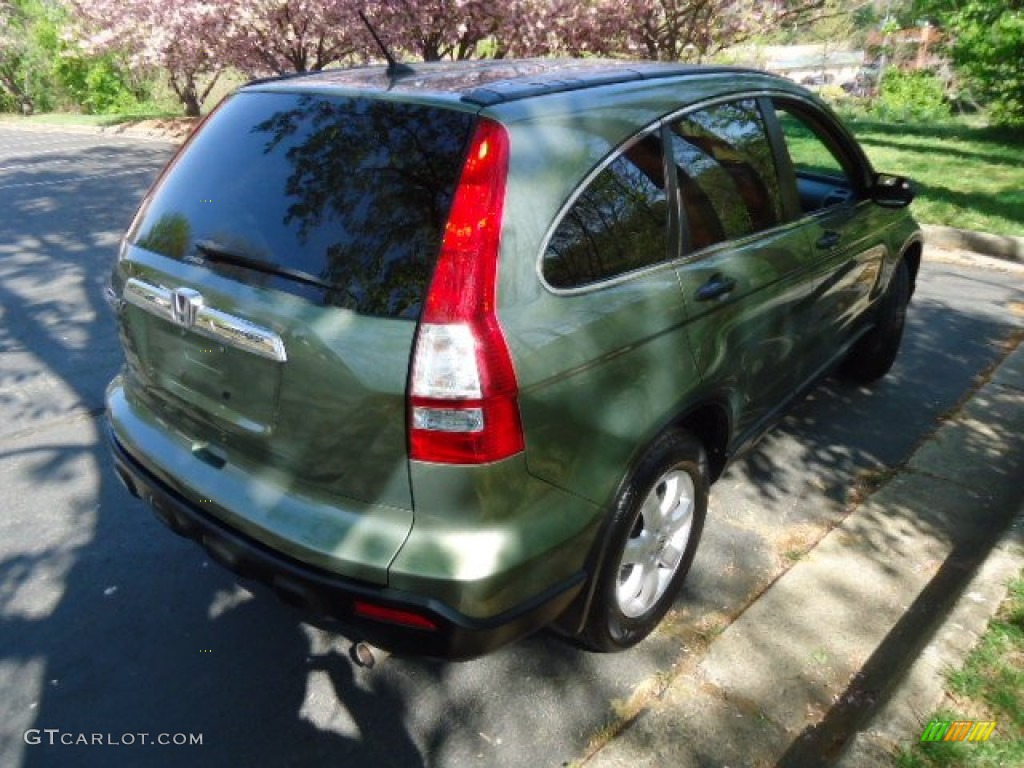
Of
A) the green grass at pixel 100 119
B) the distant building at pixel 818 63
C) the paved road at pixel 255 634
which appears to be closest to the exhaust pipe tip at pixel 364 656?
the paved road at pixel 255 634

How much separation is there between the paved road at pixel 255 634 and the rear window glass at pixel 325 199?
1.30 m

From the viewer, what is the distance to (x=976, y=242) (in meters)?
7.66

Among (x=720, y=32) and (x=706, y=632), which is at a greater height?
(x=720, y=32)

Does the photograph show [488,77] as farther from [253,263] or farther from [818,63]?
[818,63]

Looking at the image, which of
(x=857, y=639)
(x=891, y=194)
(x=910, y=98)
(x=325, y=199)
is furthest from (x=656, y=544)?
(x=910, y=98)

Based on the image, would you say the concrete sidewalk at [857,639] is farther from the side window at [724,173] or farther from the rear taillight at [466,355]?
the side window at [724,173]

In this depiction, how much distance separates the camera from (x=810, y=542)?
3174 mm

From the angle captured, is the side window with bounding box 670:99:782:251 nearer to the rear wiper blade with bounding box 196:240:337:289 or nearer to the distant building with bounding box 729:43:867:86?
the rear wiper blade with bounding box 196:240:337:289

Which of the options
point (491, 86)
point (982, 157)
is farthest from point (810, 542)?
point (982, 157)

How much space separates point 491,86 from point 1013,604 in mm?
2442

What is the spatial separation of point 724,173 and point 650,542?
1.35 metres

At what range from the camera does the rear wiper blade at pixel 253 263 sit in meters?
1.93

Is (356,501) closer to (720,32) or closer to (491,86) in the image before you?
(491,86)

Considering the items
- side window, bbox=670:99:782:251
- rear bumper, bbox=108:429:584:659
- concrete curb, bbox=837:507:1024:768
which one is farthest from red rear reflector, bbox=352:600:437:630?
side window, bbox=670:99:782:251
